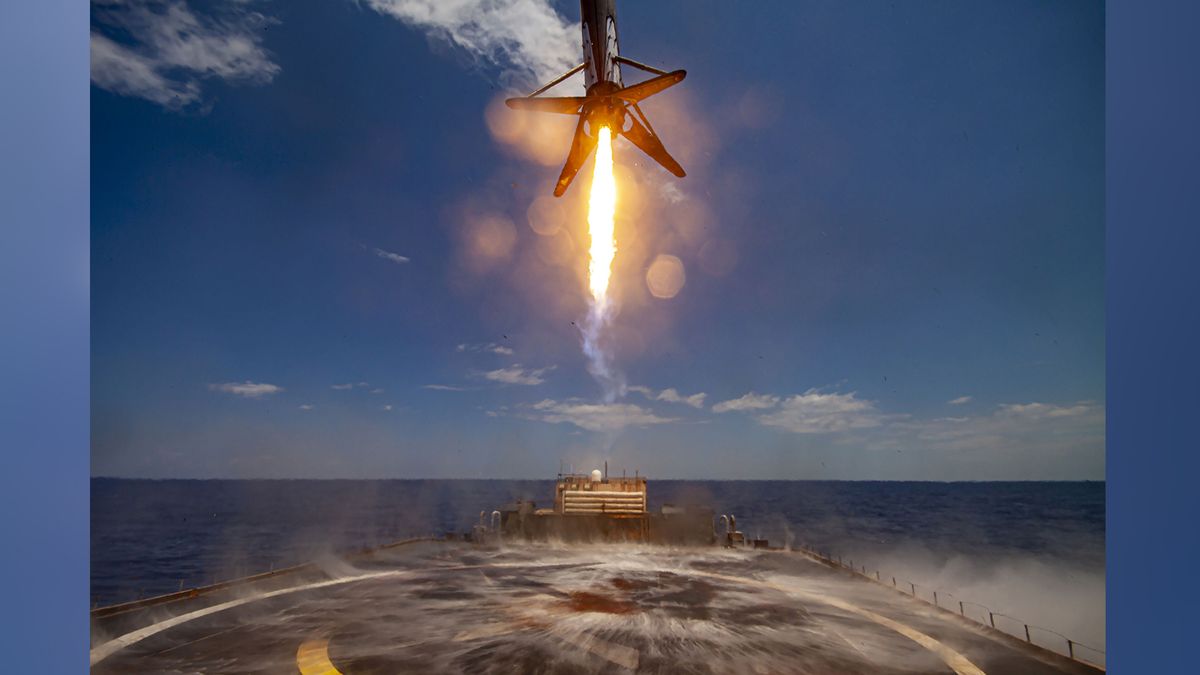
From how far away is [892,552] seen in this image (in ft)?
349

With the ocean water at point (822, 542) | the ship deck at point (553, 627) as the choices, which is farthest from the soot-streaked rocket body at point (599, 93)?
the ocean water at point (822, 542)

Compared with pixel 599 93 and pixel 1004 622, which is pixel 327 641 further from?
pixel 1004 622

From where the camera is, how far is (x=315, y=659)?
1628 cm

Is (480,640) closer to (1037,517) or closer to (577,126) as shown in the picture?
→ (577,126)

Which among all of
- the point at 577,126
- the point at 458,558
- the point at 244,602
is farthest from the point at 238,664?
the point at 577,126

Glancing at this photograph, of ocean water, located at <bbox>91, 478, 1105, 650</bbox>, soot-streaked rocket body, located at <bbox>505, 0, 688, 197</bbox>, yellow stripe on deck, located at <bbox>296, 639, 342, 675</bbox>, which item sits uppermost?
soot-streaked rocket body, located at <bbox>505, 0, 688, 197</bbox>

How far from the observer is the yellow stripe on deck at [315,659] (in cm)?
1537

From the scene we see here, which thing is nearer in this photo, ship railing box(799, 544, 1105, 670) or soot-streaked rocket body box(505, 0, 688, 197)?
soot-streaked rocket body box(505, 0, 688, 197)

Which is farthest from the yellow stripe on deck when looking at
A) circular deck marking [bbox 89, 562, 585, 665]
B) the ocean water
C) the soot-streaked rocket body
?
the ocean water

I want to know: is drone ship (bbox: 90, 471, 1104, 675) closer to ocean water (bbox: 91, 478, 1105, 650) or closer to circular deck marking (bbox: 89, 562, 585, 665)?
circular deck marking (bbox: 89, 562, 585, 665)

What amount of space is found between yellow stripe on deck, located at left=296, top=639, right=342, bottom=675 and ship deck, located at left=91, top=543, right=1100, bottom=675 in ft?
0.17

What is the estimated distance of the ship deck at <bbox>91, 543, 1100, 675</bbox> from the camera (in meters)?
16.2

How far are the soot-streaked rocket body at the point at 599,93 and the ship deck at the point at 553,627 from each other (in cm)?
1747

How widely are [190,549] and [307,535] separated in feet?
71.6
